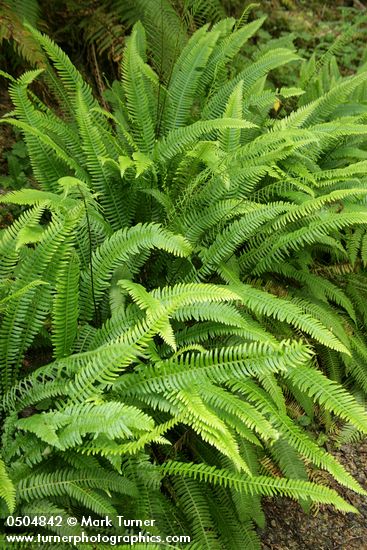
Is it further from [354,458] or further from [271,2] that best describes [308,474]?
[271,2]

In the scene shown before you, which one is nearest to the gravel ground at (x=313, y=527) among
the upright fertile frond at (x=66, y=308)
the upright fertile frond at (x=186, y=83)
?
the upright fertile frond at (x=66, y=308)

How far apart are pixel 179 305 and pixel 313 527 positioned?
1837 millimetres

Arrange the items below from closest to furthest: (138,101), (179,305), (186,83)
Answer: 1. (179,305)
2. (138,101)
3. (186,83)

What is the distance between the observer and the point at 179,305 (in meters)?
2.63

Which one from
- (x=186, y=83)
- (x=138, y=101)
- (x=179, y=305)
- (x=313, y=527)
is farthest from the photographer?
(x=186, y=83)

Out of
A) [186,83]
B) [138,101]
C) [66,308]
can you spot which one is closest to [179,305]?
[66,308]

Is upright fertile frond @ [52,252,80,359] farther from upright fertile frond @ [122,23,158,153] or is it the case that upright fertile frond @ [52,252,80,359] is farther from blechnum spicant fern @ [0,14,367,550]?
upright fertile frond @ [122,23,158,153]

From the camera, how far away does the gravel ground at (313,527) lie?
10.9ft

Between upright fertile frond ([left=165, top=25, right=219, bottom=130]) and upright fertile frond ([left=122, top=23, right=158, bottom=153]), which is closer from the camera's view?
upright fertile frond ([left=122, top=23, right=158, bottom=153])

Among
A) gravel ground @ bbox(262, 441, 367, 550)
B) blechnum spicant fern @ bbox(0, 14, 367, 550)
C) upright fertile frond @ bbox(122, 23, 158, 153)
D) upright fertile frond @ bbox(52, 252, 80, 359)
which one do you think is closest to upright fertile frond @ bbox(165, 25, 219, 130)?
blechnum spicant fern @ bbox(0, 14, 367, 550)

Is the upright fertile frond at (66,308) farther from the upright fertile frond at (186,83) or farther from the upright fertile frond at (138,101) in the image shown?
the upright fertile frond at (186,83)

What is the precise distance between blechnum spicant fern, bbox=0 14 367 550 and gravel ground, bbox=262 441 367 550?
356mm

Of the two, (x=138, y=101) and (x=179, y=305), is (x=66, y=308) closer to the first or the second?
(x=179, y=305)

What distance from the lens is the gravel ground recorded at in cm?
332
